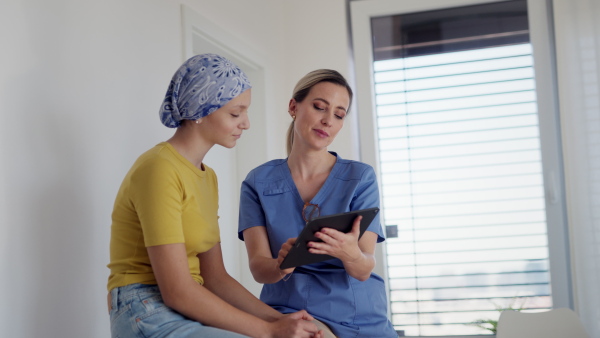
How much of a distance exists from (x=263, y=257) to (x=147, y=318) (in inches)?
18.7

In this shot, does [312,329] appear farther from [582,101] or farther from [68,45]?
[582,101]

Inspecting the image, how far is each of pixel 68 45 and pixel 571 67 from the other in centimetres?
282

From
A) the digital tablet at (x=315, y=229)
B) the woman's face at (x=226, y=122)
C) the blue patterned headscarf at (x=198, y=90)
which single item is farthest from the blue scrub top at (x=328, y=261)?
the blue patterned headscarf at (x=198, y=90)

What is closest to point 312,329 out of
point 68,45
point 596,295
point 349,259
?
point 349,259

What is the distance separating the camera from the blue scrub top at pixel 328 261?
185cm

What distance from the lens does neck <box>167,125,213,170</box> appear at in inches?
65.4

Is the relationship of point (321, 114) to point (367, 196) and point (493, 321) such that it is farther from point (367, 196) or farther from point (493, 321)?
point (493, 321)

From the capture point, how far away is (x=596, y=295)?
12.0ft

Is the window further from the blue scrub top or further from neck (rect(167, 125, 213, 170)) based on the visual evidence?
neck (rect(167, 125, 213, 170))

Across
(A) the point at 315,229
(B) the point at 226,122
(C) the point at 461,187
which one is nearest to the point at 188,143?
(B) the point at 226,122

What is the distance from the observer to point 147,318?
4.78 feet

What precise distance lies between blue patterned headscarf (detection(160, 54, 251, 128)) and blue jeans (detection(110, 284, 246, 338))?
41 centimetres

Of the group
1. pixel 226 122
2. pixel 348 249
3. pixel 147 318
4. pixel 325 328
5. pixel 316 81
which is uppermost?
pixel 316 81

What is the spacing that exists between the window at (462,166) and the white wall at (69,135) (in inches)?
73.4
